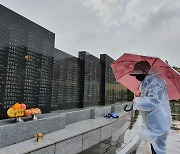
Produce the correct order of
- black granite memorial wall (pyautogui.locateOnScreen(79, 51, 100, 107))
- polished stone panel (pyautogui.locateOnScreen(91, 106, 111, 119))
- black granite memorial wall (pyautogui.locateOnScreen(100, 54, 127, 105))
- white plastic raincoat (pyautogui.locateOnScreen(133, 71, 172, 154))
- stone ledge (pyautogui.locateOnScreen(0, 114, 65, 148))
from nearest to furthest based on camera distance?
white plastic raincoat (pyautogui.locateOnScreen(133, 71, 172, 154)) < stone ledge (pyautogui.locateOnScreen(0, 114, 65, 148)) < polished stone panel (pyautogui.locateOnScreen(91, 106, 111, 119)) < black granite memorial wall (pyautogui.locateOnScreen(79, 51, 100, 107)) < black granite memorial wall (pyautogui.locateOnScreen(100, 54, 127, 105))

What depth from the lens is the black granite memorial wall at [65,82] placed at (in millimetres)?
6004

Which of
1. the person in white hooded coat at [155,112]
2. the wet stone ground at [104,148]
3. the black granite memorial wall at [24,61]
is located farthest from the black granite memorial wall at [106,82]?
the person in white hooded coat at [155,112]

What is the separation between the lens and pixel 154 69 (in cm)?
289

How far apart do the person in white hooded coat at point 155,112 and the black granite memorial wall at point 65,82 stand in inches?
141

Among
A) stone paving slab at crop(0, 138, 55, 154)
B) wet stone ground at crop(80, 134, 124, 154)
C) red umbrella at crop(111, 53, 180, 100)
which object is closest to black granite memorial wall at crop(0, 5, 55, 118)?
stone paving slab at crop(0, 138, 55, 154)

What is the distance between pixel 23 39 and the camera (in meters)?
4.44

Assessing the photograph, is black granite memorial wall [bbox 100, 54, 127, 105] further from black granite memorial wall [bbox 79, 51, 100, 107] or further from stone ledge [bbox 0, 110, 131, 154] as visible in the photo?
stone ledge [bbox 0, 110, 131, 154]

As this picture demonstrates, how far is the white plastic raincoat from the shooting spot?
2.56m

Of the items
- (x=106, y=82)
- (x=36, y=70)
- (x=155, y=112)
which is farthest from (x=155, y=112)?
(x=106, y=82)

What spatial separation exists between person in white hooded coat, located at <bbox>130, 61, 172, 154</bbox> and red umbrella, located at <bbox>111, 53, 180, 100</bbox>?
231 millimetres

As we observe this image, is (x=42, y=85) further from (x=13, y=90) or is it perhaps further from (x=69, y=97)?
(x=69, y=97)

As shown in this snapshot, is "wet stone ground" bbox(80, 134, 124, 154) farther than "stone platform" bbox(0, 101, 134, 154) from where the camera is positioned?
Yes

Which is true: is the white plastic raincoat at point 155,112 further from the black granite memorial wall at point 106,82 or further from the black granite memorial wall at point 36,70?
the black granite memorial wall at point 106,82

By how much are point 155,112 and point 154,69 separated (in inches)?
23.9
